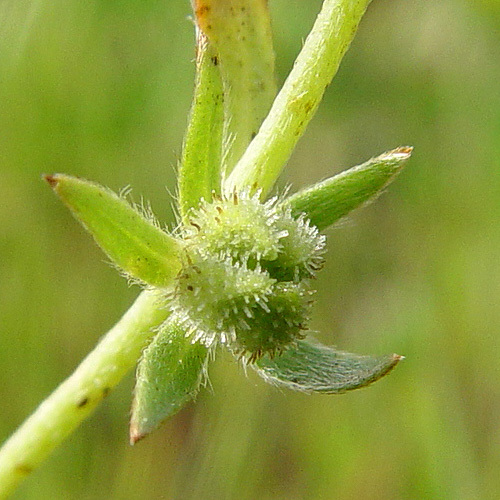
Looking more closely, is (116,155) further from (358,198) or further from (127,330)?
(358,198)

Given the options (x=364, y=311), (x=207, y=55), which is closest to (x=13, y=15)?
(x=207, y=55)

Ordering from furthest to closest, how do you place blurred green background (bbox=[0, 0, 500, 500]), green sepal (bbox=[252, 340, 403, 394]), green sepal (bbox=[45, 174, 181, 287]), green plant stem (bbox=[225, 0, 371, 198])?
blurred green background (bbox=[0, 0, 500, 500])
green plant stem (bbox=[225, 0, 371, 198])
green sepal (bbox=[252, 340, 403, 394])
green sepal (bbox=[45, 174, 181, 287])

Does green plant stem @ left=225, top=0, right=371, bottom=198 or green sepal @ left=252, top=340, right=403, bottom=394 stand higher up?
green plant stem @ left=225, top=0, right=371, bottom=198

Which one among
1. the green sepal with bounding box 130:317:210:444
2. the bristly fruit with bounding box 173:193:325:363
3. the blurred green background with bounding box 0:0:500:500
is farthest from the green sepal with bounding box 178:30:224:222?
the blurred green background with bounding box 0:0:500:500

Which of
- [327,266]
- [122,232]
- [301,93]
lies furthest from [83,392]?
[327,266]

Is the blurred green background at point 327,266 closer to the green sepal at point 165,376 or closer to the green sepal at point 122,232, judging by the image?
the green sepal at point 165,376

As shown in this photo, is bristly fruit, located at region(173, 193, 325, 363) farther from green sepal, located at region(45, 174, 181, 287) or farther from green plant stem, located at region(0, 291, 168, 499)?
green plant stem, located at region(0, 291, 168, 499)

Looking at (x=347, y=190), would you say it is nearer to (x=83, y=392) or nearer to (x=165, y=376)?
(x=165, y=376)
